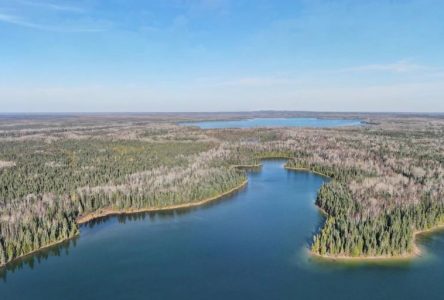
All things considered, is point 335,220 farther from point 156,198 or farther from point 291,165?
point 291,165

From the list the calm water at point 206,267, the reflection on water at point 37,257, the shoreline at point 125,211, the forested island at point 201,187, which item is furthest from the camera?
the shoreline at point 125,211

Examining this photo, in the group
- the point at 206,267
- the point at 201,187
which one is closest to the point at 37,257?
the point at 206,267

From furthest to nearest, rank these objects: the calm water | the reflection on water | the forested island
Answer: the forested island < the reflection on water < the calm water

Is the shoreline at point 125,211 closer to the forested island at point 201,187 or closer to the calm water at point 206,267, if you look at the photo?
the forested island at point 201,187

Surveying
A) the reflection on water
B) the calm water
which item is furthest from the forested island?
the calm water

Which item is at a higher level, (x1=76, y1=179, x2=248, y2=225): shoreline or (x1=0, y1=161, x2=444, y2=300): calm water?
(x1=76, y1=179, x2=248, y2=225): shoreline

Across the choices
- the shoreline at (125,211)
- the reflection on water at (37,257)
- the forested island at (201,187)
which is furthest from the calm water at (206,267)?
the forested island at (201,187)

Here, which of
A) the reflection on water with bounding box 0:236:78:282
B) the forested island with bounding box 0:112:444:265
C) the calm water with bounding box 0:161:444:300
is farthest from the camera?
the forested island with bounding box 0:112:444:265

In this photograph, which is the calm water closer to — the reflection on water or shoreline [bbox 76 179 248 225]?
the reflection on water

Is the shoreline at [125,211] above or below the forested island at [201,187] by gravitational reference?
below

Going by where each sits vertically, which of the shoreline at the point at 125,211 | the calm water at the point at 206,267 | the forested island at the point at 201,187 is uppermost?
the forested island at the point at 201,187
